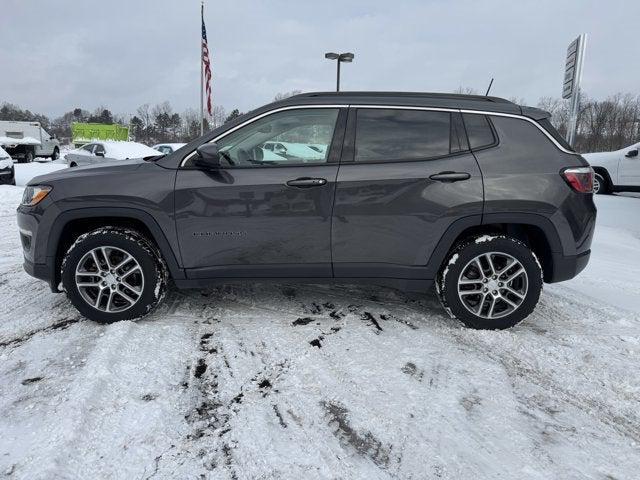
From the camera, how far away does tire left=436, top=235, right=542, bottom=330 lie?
3.45 meters

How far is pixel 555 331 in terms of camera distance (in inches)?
141

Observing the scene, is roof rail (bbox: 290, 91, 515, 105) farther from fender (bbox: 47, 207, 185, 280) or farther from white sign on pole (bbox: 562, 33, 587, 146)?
white sign on pole (bbox: 562, 33, 587, 146)

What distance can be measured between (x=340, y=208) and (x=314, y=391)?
1.31 m

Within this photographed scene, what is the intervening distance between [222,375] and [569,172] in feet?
9.17

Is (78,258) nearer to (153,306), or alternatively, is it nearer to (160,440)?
(153,306)

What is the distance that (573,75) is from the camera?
11.8 meters

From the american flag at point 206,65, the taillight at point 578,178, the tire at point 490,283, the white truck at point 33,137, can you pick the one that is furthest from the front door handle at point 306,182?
the white truck at point 33,137

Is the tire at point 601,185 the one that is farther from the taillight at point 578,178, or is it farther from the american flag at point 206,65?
the american flag at point 206,65

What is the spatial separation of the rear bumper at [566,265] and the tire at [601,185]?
29.5ft

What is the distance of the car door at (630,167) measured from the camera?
10.6 meters

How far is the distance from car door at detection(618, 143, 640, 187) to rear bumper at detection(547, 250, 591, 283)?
29.1 ft

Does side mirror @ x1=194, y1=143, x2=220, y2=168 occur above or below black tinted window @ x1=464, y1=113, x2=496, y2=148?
below

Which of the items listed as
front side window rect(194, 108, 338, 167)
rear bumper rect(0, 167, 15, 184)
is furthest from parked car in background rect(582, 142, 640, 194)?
rear bumper rect(0, 167, 15, 184)

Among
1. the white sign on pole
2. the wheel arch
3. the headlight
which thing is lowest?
the wheel arch
